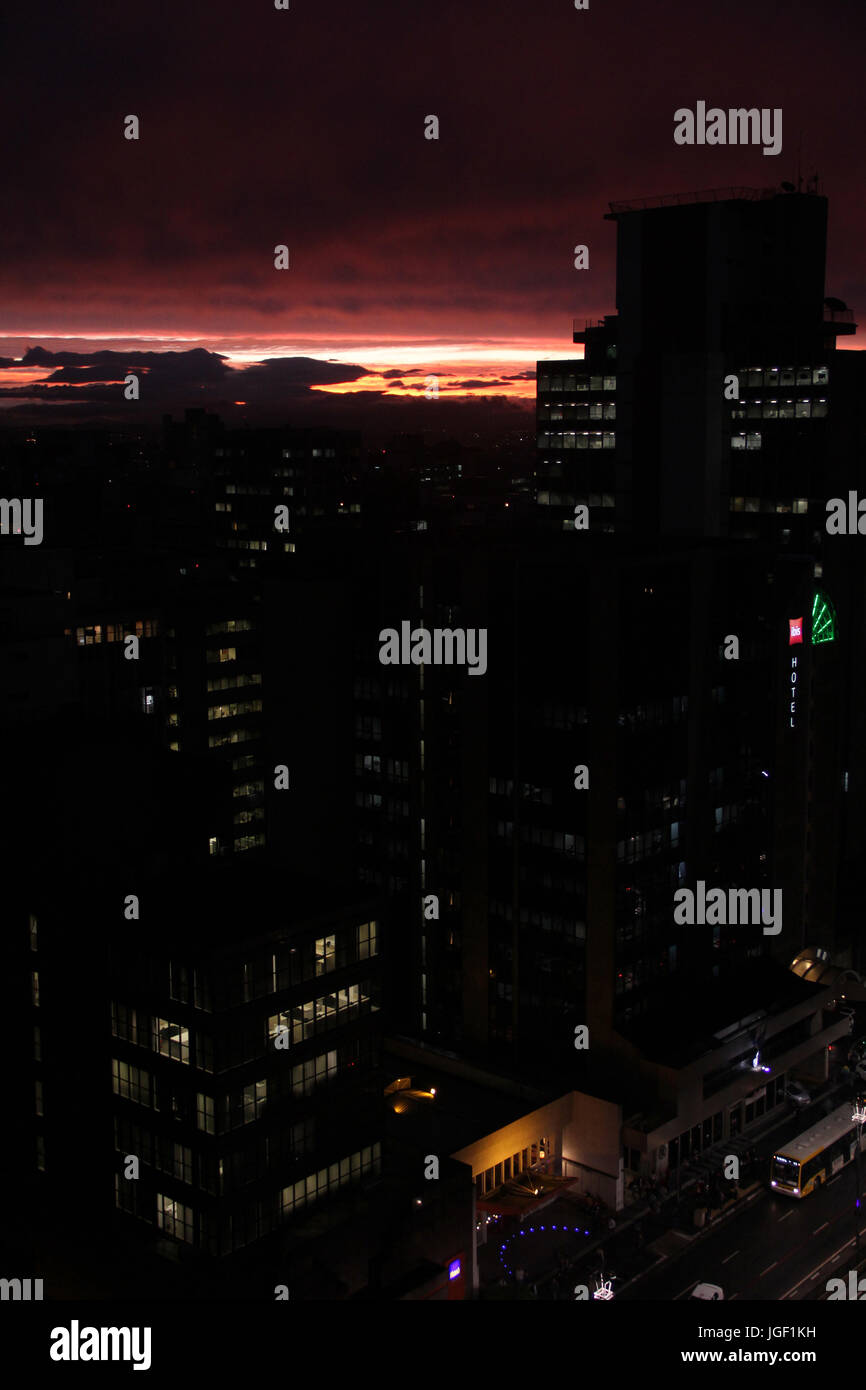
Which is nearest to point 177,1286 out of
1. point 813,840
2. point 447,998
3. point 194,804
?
point 194,804

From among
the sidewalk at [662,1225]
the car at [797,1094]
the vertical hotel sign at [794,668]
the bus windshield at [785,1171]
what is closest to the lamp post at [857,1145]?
the bus windshield at [785,1171]

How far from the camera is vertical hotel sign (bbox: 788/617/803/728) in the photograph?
56.4 m

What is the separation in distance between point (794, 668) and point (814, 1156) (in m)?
21.5

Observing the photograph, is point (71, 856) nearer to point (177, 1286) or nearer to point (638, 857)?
point (177, 1286)

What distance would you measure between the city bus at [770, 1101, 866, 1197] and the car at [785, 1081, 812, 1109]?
581 cm

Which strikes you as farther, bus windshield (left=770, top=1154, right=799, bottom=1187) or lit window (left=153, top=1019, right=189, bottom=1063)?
bus windshield (left=770, top=1154, right=799, bottom=1187)

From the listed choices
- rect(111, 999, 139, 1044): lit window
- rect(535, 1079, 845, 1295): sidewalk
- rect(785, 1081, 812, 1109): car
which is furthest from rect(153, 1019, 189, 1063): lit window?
rect(785, 1081, 812, 1109): car

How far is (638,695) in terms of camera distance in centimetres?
4756

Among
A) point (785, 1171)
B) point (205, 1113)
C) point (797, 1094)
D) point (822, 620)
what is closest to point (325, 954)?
point (205, 1113)

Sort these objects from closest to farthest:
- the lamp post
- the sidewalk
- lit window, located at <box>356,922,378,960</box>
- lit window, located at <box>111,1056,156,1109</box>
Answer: lit window, located at <box>111,1056,156,1109</box> → lit window, located at <box>356,922,378,960</box> → the sidewalk → the lamp post

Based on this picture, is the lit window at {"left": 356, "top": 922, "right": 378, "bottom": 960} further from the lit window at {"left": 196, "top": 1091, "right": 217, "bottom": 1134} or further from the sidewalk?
the sidewalk

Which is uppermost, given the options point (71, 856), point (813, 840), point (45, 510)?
point (45, 510)

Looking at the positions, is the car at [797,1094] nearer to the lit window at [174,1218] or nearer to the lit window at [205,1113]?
the lit window at [174,1218]
